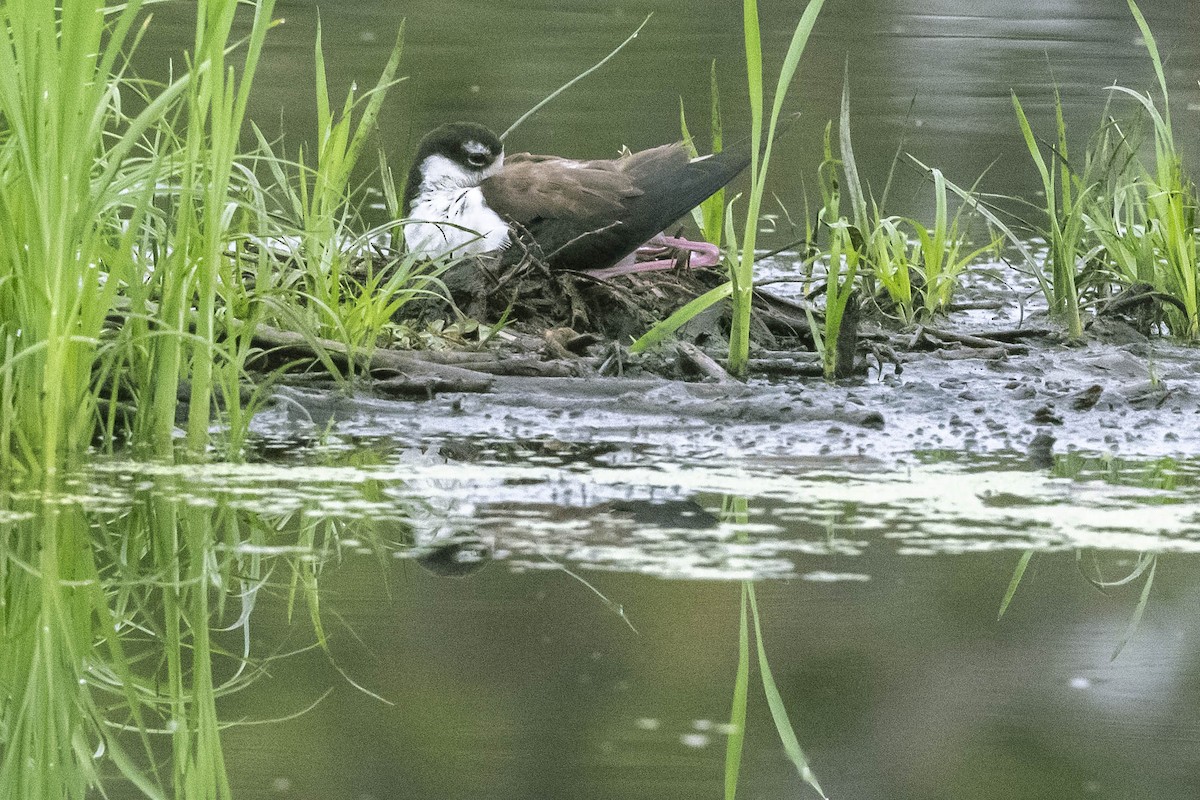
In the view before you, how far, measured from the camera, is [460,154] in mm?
5605

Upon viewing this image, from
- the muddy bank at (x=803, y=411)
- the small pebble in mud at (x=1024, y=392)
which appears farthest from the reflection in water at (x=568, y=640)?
the small pebble in mud at (x=1024, y=392)

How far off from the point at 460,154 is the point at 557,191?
0.43 metres

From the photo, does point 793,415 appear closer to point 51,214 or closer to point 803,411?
point 803,411

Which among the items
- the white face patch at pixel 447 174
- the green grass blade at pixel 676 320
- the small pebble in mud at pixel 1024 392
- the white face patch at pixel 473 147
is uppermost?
the white face patch at pixel 473 147

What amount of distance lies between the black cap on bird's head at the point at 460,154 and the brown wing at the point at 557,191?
0.15 metres

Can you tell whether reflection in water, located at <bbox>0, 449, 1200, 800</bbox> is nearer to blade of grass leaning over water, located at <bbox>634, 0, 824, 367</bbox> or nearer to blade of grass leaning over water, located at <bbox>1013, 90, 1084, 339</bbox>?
blade of grass leaning over water, located at <bbox>634, 0, 824, 367</bbox>

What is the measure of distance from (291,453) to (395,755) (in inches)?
69.3

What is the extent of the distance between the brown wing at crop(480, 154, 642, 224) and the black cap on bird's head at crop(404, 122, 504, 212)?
155mm

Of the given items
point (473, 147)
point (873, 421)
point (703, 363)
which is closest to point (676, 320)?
point (703, 363)

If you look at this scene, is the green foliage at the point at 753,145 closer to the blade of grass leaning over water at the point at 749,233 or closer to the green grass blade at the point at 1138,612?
the blade of grass leaning over water at the point at 749,233

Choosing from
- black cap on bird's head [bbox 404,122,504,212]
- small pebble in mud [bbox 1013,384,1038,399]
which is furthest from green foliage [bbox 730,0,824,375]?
black cap on bird's head [bbox 404,122,504,212]

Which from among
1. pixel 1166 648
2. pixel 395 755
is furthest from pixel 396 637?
pixel 1166 648

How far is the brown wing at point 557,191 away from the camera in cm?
527

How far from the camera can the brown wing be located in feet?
17.3
